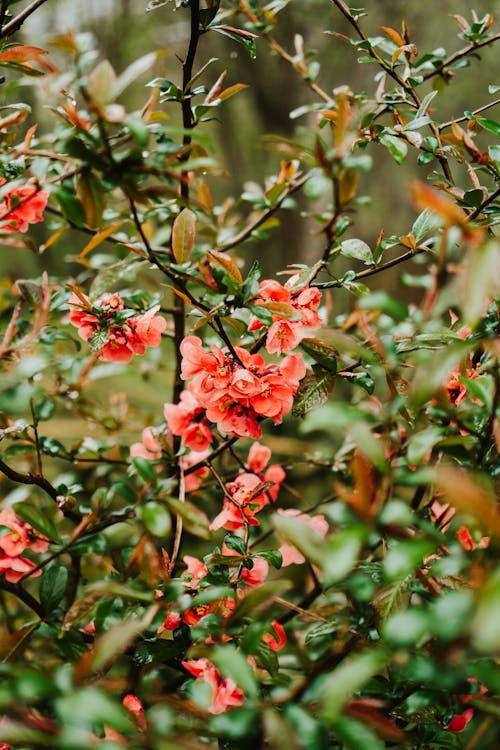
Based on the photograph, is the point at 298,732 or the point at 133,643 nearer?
the point at 298,732

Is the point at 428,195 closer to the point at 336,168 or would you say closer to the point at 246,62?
the point at 336,168

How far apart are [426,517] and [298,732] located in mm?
360

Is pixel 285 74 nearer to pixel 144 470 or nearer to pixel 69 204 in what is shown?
pixel 69 204

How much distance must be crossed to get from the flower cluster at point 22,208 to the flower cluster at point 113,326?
112 millimetres

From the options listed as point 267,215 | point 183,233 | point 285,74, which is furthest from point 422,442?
point 285,74

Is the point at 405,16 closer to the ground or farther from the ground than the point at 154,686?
farther from the ground

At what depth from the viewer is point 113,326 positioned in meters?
0.68

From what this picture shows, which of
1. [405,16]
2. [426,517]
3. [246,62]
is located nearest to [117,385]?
[246,62]

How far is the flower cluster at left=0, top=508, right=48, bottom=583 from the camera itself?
67cm

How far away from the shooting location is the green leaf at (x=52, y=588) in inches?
25.1

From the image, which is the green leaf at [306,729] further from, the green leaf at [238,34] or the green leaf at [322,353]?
the green leaf at [238,34]

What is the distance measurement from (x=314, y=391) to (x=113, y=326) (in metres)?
0.25

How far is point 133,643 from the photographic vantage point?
0.64 meters

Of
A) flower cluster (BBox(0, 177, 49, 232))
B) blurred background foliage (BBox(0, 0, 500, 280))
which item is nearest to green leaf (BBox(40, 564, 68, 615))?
flower cluster (BBox(0, 177, 49, 232))
